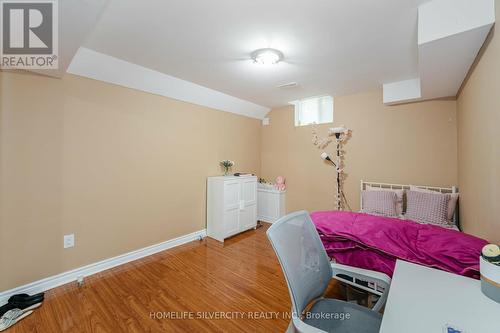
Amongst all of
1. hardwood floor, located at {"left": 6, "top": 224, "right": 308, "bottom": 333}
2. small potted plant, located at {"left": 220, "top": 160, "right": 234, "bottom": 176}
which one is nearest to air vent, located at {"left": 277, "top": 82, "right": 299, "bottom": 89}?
small potted plant, located at {"left": 220, "top": 160, "right": 234, "bottom": 176}

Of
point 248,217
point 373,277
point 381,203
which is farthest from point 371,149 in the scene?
point 373,277

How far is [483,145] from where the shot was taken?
1617mm

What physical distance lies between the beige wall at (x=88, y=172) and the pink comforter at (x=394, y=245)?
2.16 metres

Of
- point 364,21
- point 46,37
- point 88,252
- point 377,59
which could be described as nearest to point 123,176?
point 88,252

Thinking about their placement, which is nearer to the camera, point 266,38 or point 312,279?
point 312,279

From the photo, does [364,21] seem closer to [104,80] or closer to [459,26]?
[459,26]

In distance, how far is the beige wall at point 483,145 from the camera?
1.37 meters

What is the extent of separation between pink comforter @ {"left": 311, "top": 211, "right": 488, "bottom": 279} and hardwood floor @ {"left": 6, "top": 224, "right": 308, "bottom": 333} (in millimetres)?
734

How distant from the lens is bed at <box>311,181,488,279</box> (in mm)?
1356

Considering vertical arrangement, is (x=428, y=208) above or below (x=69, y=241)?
above

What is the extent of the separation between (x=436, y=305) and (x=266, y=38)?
211cm

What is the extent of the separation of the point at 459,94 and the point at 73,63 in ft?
14.0

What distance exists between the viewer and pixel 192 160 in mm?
3352

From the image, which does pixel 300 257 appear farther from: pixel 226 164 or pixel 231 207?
pixel 226 164
